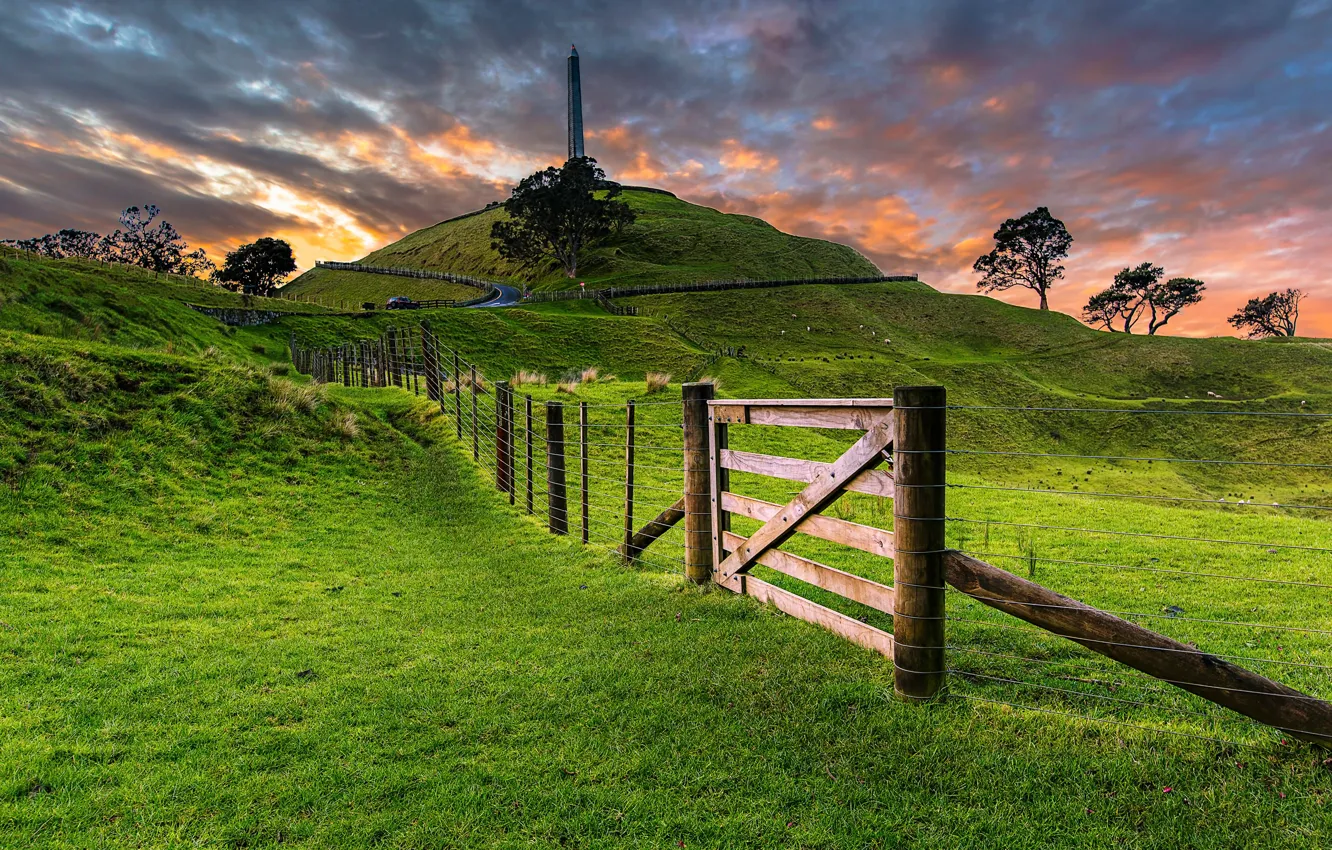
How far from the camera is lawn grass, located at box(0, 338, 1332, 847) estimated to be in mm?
2971

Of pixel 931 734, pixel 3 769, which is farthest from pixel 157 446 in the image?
pixel 931 734

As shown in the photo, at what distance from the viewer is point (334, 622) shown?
19.8ft

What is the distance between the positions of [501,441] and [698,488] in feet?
19.8

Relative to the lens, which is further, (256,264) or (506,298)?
(256,264)

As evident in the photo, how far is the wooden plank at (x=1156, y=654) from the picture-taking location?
9.88 ft

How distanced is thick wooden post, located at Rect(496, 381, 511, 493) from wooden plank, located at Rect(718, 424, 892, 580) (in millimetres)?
6389

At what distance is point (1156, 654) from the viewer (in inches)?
130

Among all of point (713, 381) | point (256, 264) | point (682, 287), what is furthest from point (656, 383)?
point (256, 264)

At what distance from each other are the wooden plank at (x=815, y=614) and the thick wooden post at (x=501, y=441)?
6.35m

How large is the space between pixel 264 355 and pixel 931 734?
32350 mm

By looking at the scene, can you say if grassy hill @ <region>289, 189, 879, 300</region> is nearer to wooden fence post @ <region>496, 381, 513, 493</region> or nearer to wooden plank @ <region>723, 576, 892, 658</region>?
wooden fence post @ <region>496, 381, 513, 493</region>

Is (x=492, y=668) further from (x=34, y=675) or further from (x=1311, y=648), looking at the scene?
(x=1311, y=648)

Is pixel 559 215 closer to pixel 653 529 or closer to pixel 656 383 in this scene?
pixel 656 383

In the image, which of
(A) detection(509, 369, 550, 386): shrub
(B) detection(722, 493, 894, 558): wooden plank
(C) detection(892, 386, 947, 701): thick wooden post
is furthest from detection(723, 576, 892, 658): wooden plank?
(A) detection(509, 369, 550, 386): shrub
